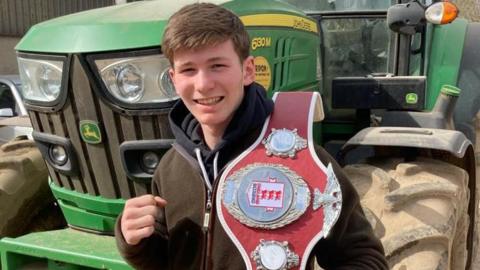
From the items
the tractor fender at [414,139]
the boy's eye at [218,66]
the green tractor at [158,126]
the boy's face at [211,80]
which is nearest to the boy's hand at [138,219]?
Result: the boy's face at [211,80]

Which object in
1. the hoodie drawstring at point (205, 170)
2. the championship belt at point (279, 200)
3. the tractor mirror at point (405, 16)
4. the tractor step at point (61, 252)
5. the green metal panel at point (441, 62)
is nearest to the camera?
the championship belt at point (279, 200)

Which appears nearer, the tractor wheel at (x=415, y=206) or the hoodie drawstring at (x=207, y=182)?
the hoodie drawstring at (x=207, y=182)

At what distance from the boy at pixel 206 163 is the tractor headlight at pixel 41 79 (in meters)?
0.98

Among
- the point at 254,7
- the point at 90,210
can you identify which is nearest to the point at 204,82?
the point at 254,7

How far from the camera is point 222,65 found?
174cm

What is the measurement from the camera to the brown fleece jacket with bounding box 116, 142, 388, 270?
5.65 feet

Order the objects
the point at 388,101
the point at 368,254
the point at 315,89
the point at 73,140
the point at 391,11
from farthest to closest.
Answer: the point at 315,89 → the point at 388,101 → the point at 391,11 → the point at 73,140 → the point at 368,254

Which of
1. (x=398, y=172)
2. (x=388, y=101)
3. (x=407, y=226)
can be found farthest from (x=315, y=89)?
(x=407, y=226)

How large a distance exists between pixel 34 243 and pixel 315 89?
1766mm

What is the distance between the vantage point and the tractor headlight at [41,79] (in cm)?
267

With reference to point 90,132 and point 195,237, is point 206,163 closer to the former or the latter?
point 195,237

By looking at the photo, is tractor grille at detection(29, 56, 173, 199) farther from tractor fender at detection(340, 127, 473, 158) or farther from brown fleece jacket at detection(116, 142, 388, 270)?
tractor fender at detection(340, 127, 473, 158)

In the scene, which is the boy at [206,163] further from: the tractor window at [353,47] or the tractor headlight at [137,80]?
the tractor window at [353,47]

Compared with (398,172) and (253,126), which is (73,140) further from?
(398,172)
